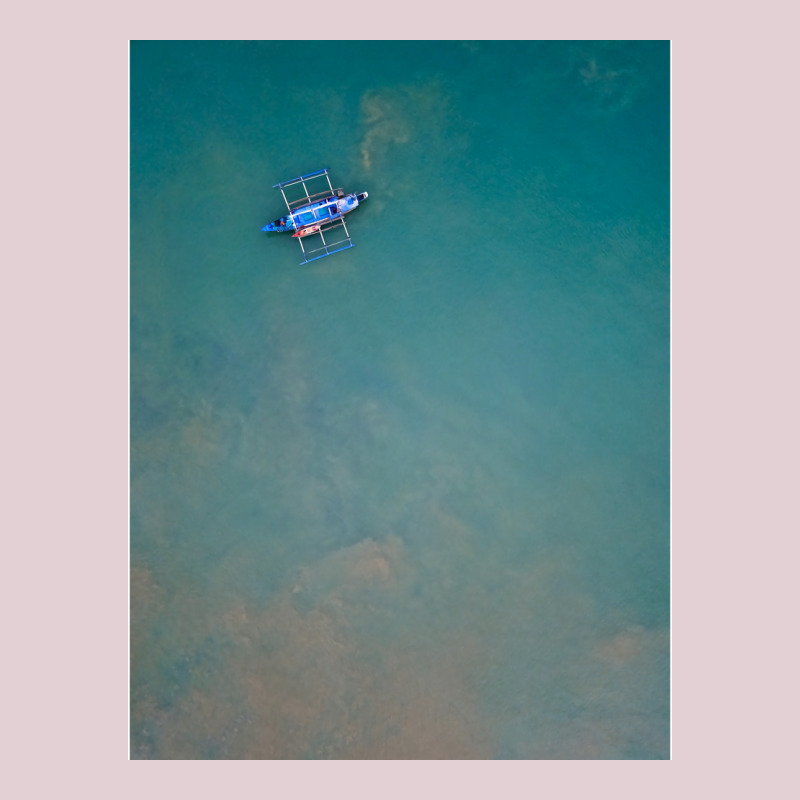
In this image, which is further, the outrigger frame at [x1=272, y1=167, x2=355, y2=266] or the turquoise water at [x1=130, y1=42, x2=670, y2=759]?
the outrigger frame at [x1=272, y1=167, x2=355, y2=266]

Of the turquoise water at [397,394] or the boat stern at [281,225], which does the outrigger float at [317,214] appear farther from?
the turquoise water at [397,394]

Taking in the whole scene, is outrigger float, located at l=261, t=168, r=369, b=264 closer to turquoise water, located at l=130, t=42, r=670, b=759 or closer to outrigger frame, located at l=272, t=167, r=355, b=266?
outrigger frame, located at l=272, t=167, r=355, b=266

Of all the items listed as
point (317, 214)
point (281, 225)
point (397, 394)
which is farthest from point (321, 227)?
point (397, 394)

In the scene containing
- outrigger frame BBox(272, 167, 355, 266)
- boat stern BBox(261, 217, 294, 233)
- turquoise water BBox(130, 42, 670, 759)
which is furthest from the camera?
outrigger frame BBox(272, 167, 355, 266)

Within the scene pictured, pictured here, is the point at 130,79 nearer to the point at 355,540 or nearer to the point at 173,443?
the point at 173,443

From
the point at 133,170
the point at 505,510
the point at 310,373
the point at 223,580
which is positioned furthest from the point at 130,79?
the point at 505,510

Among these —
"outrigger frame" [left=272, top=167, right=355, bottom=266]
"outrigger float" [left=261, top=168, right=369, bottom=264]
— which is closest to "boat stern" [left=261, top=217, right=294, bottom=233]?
"outrigger float" [left=261, top=168, right=369, bottom=264]
